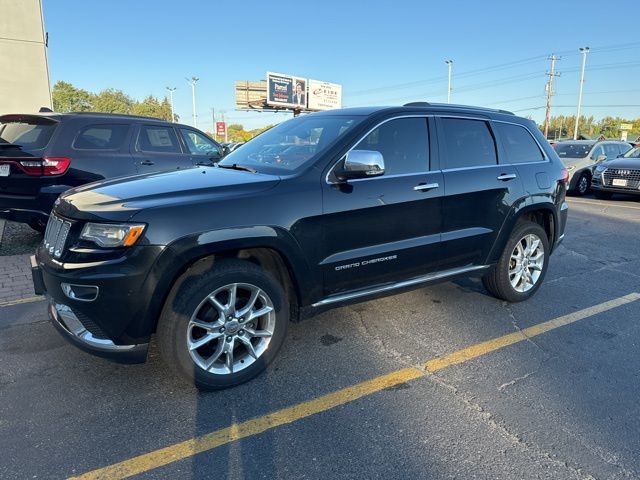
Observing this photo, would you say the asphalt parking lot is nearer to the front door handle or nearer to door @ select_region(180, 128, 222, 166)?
the front door handle

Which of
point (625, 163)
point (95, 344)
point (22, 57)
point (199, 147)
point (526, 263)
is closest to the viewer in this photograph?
point (95, 344)

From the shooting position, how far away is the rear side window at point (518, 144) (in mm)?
4465

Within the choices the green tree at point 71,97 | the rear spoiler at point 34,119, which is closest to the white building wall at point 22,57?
the rear spoiler at point 34,119

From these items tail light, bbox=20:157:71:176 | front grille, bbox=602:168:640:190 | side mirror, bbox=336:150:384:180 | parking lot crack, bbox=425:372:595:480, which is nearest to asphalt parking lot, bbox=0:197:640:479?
parking lot crack, bbox=425:372:595:480

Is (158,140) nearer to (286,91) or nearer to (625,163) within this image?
(625,163)

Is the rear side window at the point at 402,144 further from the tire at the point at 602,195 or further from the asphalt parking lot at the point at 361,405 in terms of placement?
the tire at the point at 602,195

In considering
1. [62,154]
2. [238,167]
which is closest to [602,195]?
[238,167]

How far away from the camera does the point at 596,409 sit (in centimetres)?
282

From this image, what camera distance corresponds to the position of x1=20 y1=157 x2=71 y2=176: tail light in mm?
5715

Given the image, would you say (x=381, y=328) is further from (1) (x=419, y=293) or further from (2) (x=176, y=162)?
(2) (x=176, y=162)

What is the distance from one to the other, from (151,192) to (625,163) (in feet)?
43.6

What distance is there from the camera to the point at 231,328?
2980 millimetres

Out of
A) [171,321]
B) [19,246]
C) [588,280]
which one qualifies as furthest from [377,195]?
[19,246]

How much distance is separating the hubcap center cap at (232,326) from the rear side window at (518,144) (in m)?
3.00
